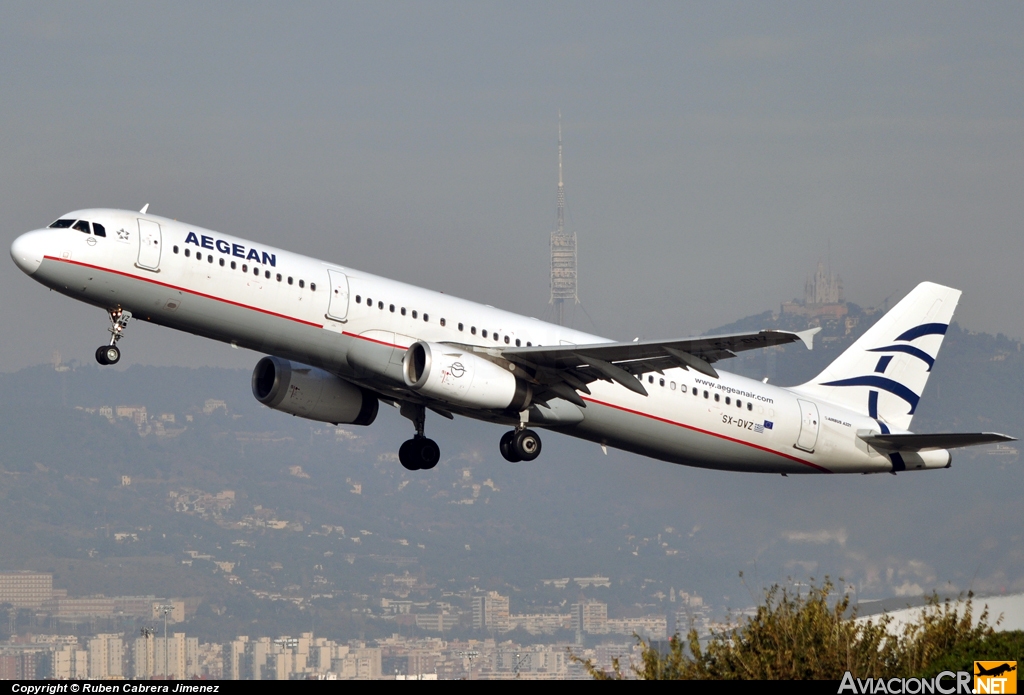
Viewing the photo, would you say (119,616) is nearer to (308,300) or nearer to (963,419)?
(963,419)

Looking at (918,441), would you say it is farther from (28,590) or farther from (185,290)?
(28,590)

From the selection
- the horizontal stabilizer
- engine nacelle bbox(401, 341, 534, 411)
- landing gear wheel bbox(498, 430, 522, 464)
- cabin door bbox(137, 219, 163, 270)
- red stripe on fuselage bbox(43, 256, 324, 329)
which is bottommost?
landing gear wheel bbox(498, 430, 522, 464)

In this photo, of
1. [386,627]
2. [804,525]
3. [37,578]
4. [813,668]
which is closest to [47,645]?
[37,578]

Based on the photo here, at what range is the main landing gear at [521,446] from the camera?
38.3 metres

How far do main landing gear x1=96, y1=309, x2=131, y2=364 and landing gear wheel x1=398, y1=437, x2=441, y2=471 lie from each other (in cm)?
1071

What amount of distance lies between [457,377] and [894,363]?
1713 centimetres

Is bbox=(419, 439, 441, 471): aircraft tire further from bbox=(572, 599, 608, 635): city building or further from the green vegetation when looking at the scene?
bbox=(572, 599, 608, 635): city building

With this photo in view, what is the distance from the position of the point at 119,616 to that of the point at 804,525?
115 m

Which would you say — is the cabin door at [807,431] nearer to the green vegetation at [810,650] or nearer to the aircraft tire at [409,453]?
the aircraft tire at [409,453]

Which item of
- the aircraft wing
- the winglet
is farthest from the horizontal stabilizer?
the winglet

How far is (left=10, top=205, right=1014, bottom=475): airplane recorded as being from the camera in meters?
34.0

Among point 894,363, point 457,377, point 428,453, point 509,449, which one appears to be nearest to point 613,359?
point 457,377

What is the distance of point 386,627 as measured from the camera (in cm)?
14588

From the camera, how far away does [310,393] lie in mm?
39969
